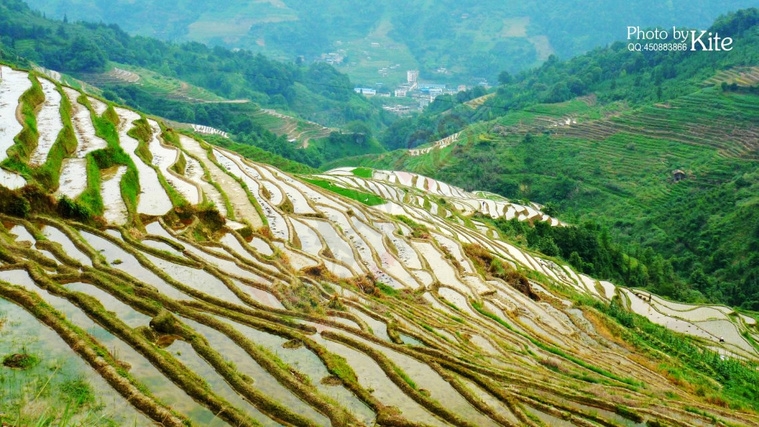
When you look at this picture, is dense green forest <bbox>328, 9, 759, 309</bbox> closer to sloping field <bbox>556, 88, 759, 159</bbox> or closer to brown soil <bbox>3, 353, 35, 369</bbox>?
sloping field <bbox>556, 88, 759, 159</bbox>

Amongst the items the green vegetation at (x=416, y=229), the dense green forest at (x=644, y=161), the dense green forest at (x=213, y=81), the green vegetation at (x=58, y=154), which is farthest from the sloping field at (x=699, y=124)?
the green vegetation at (x=58, y=154)

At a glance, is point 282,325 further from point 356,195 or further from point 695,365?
point 356,195

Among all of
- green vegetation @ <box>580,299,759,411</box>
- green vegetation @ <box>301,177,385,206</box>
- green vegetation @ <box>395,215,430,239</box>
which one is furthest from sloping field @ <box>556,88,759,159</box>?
green vegetation @ <box>580,299,759,411</box>

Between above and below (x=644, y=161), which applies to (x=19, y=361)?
above

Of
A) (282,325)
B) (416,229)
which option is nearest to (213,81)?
(416,229)

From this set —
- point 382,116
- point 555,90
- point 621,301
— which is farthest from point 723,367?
point 382,116

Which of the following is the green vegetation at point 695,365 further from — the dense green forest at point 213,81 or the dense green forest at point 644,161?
the dense green forest at point 213,81
